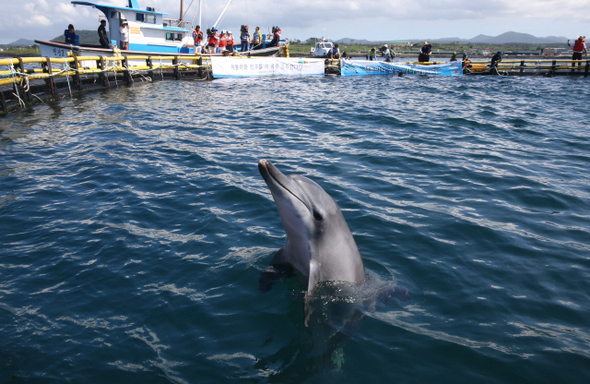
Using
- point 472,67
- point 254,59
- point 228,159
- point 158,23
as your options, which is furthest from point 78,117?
point 472,67

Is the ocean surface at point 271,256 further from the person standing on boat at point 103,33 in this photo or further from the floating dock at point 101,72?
the person standing on boat at point 103,33

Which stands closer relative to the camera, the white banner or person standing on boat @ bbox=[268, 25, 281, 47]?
the white banner

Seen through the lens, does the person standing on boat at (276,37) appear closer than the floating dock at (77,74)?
No

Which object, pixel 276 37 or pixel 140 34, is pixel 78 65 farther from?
pixel 276 37

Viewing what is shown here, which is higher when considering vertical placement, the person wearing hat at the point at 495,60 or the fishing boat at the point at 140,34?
the fishing boat at the point at 140,34

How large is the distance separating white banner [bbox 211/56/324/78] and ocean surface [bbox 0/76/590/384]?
1628cm

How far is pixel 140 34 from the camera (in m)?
30.4

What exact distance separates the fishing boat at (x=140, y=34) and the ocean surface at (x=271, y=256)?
17.2 m

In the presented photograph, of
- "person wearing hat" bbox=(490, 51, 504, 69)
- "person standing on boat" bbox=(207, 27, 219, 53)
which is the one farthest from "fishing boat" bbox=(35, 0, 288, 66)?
"person wearing hat" bbox=(490, 51, 504, 69)

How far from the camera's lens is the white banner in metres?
26.7

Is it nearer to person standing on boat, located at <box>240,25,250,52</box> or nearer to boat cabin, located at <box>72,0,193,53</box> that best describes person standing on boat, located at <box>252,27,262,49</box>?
person standing on boat, located at <box>240,25,250,52</box>

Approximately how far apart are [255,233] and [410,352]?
281 centimetres

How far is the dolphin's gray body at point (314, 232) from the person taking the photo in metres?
3.86

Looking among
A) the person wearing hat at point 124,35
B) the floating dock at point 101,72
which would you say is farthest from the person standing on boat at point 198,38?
the person wearing hat at point 124,35
